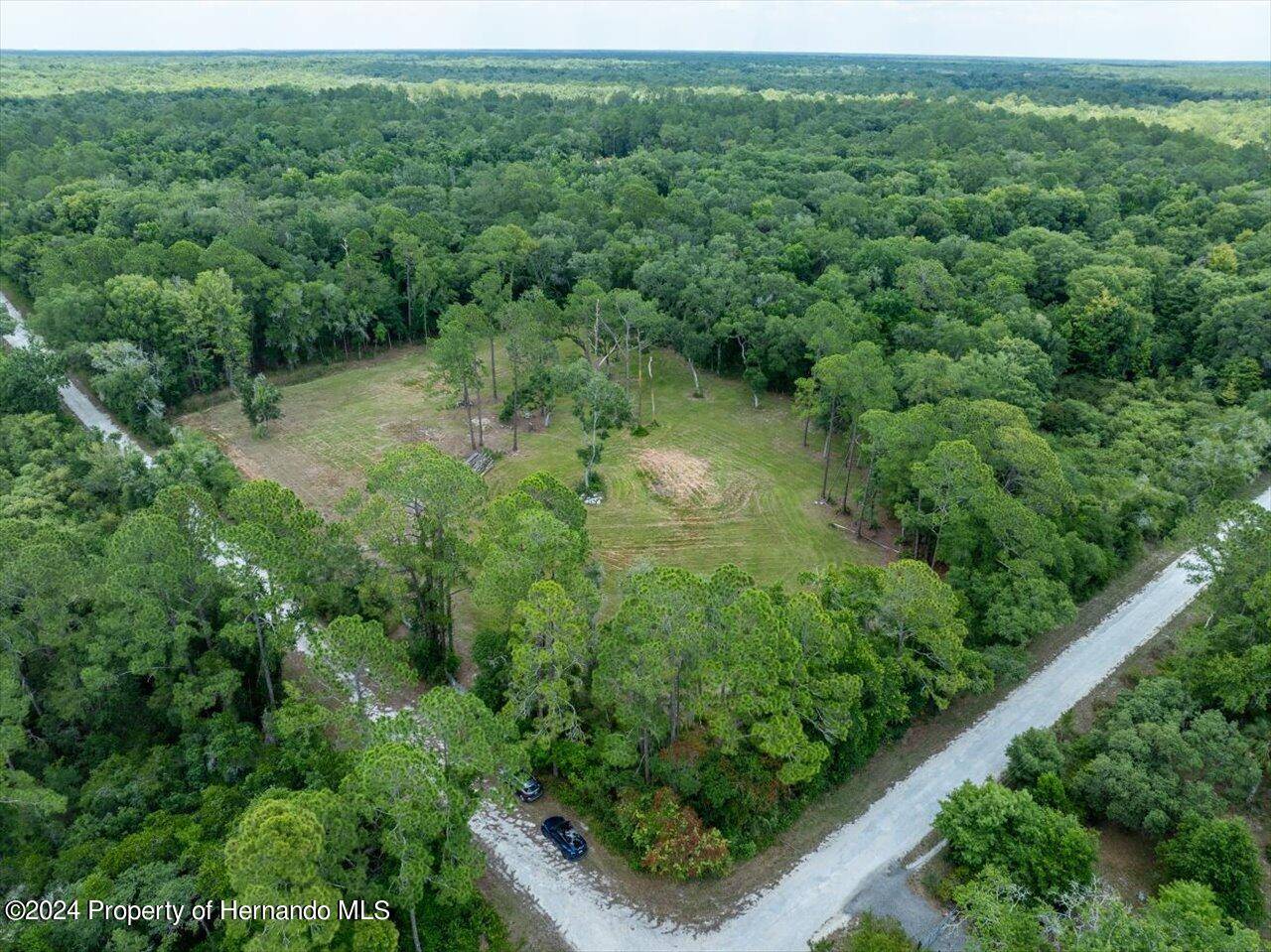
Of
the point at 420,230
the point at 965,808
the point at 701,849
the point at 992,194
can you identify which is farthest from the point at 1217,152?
the point at 701,849

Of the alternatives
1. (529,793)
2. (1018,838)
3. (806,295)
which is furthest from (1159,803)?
(806,295)

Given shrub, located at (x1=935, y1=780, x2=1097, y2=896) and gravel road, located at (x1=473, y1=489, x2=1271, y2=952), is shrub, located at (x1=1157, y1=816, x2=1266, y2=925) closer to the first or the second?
shrub, located at (x1=935, y1=780, x2=1097, y2=896)

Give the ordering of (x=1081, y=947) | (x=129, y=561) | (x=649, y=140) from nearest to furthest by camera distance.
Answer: (x=1081, y=947), (x=129, y=561), (x=649, y=140)

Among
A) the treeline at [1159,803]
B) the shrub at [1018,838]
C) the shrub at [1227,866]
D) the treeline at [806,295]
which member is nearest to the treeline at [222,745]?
the treeline at [806,295]

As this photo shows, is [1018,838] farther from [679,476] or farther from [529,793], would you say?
[679,476]

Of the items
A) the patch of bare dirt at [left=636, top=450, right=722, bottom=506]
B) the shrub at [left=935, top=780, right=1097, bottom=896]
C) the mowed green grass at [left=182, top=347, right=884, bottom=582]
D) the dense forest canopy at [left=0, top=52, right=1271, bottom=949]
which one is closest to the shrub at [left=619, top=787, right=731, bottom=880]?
the dense forest canopy at [left=0, top=52, right=1271, bottom=949]

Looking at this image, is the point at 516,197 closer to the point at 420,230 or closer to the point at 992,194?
the point at 420,230

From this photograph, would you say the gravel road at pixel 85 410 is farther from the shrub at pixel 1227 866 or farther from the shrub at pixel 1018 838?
the shrub at pixel 1227 866
